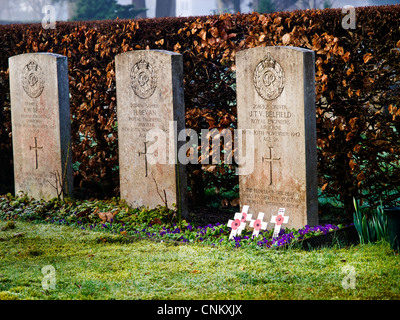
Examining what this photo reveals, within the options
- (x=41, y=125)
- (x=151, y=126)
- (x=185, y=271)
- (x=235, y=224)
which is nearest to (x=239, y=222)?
(x=235, y=224)

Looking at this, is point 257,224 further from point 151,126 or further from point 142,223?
point 151,126

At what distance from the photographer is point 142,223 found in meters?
6.95

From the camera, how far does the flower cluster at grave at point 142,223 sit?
606cm

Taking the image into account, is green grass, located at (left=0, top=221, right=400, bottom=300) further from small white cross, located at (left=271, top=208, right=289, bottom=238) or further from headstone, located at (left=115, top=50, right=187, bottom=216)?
headstone, located at (left=115, top=50, right=187, bottom=216)

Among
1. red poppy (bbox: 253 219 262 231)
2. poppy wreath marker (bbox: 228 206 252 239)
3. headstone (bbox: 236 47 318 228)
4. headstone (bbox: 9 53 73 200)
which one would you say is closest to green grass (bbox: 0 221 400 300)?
poppy wreath marker (bbox: 228 206 252 239)

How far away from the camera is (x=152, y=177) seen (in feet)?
24.2

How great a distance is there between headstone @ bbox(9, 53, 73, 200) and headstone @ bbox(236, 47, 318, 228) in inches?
106

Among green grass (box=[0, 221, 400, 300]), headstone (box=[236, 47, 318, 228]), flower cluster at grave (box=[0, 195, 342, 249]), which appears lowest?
green grass (box=[0, 221, 400, 300])

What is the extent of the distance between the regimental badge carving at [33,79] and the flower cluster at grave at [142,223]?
1.48 meters

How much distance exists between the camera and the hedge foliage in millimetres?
6707

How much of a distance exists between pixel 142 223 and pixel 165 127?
3.80 feet

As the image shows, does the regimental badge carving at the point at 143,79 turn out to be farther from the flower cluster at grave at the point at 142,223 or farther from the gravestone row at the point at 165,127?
the flower cluster at grave at the point at 142,223
